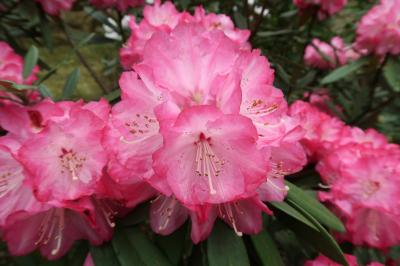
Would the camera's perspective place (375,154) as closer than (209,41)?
No

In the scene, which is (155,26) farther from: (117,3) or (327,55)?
(327,55)

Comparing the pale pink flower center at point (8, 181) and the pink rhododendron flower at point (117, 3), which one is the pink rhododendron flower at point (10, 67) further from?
the pink rhododendron flower at point (117, 3)

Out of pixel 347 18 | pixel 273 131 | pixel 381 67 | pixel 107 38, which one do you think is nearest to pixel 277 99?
pixel 273 131

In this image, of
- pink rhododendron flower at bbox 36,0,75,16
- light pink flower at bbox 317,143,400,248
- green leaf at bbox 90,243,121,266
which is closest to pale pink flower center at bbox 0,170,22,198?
green leaf at bbox 90,243,121,266

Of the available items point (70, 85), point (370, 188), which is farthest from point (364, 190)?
point (70, 85)

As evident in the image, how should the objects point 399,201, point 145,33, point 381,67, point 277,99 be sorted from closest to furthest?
point 277,99 < point 399,201 < point 145,33 < point 381,67

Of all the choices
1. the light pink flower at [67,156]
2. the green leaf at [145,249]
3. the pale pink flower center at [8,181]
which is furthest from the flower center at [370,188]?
the pale pink flower center at [8,181]

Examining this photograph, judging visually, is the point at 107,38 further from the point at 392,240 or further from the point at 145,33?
the point at 392,240
